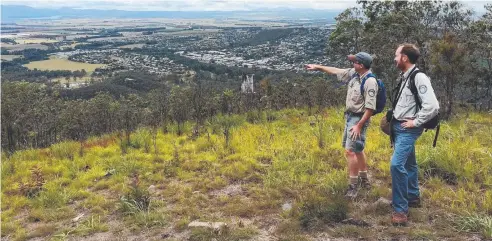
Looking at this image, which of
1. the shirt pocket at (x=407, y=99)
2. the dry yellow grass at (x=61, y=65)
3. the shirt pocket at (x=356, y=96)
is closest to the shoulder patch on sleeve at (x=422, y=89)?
the shirt pocket at (x=407, y=99)

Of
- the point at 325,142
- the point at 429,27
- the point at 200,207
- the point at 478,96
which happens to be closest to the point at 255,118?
the point at 325,142

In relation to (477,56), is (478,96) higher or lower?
lower

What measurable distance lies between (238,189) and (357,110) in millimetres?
1855

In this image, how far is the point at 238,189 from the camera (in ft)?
16.8

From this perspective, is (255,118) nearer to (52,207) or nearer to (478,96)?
(52,207)

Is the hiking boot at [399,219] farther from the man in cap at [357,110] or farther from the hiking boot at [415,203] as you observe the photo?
the man in cap at [357,110]

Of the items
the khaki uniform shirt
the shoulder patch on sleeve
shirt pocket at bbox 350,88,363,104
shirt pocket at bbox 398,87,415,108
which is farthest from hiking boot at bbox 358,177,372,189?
the shoulder patch on sleeve

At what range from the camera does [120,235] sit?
3.99m

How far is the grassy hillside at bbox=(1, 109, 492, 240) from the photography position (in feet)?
12.8

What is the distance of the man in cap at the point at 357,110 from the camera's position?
409 cm

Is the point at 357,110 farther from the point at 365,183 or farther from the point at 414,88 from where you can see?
the point at 365,183

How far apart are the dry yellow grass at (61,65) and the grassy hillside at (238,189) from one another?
6435 centimetres

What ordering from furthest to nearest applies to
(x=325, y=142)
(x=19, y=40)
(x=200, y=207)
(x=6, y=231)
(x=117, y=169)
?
(x=19, y=40) < (x=325, y=142) < (x=117, y=169) < (x=200, y=207) < (x=6, y=231)

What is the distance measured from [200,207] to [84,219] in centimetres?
129
